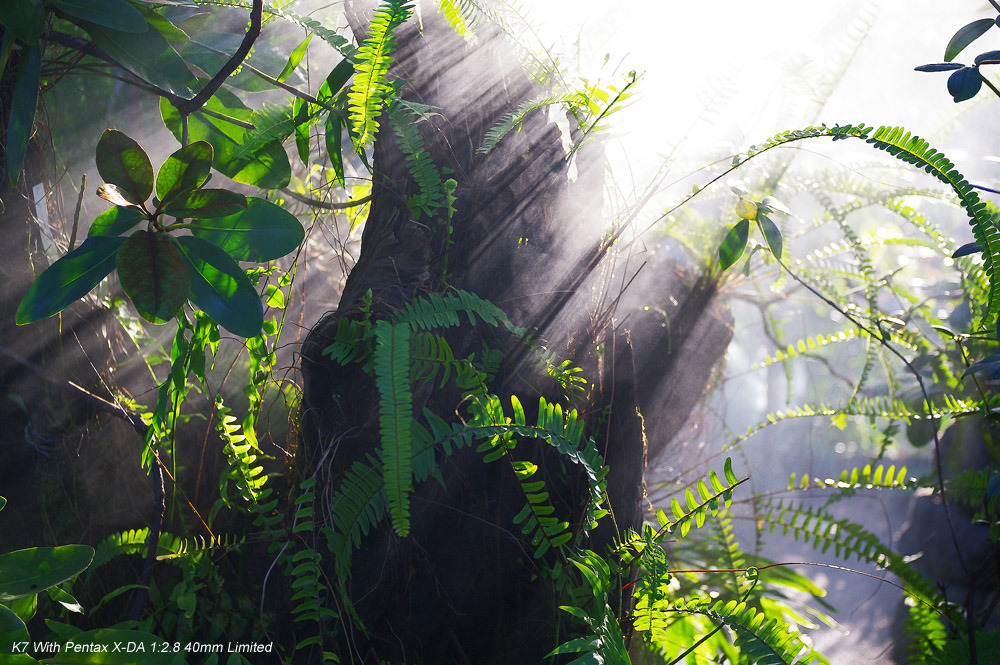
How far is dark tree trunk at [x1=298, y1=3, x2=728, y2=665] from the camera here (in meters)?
0.91

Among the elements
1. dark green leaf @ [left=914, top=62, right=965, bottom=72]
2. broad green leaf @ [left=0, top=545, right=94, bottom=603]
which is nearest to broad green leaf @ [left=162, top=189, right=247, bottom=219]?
broad green leaf @ [left=0, top=545, right=94, bottom=603]

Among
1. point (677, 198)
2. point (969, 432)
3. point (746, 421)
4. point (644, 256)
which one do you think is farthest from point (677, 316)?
point (746, 421)

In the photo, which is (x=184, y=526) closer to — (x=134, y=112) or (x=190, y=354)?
(x=190, y=354)

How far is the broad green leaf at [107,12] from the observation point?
718 mm

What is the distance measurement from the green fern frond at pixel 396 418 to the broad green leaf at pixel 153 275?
260mm

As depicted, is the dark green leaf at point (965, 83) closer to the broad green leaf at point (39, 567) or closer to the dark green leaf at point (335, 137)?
the dark green leaf at point (335, 137)

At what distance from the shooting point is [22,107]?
76 cm

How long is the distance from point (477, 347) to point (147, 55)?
0.70m

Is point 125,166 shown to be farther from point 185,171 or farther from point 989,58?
point 989,58

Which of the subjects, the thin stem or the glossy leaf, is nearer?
the glossy leaf

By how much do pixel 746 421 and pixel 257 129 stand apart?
2.32 m

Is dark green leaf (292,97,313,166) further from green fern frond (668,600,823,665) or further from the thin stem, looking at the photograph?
green fern frond (668,600,823,665)

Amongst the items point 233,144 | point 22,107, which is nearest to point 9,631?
point 22,107

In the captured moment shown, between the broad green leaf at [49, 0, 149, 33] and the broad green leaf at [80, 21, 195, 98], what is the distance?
9cm
